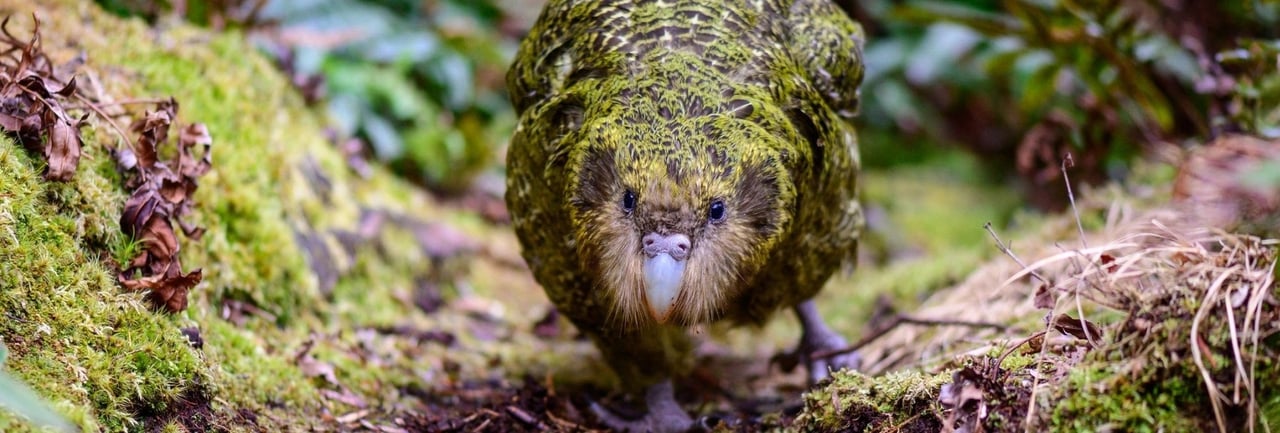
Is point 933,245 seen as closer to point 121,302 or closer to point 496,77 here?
point 496,77

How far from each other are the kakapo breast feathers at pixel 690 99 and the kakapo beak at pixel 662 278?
0.37 meters

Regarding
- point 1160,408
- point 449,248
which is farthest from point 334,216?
point 1160,408

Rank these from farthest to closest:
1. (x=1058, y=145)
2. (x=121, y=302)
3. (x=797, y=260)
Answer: (x=1058, y=145)
(x=797, y=260)
(x=121, y=302)

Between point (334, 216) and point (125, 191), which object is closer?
point (125, 191)

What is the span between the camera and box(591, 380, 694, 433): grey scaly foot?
413 centimetres

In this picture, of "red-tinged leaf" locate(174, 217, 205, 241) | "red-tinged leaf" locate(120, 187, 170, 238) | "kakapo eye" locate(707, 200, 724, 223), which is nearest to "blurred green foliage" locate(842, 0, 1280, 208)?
"kakapo eye" locate(707, 200, 724, 223)

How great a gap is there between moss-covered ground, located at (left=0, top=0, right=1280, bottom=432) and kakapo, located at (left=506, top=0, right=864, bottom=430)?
1.53ft

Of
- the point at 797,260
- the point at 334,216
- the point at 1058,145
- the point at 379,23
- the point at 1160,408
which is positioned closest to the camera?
the point at 1160,408

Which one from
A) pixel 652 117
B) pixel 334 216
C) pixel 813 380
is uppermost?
pixel 652 117

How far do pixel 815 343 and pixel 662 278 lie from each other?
1823mm

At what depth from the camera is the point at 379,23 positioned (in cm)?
721

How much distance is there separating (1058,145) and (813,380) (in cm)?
269

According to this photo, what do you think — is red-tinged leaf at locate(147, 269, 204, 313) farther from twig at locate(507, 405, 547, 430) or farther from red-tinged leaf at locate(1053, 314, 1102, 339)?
red-tinged leaf at locate(1053, 314, 1102, 339)

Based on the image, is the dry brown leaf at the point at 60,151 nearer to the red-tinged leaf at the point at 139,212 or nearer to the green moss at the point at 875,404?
the red-tinged leaf at the point at 139,212
